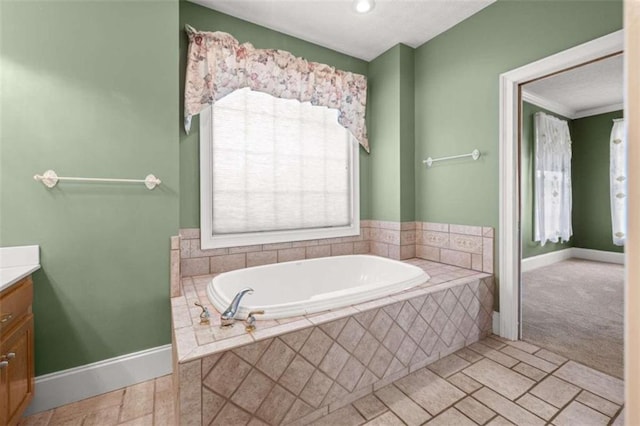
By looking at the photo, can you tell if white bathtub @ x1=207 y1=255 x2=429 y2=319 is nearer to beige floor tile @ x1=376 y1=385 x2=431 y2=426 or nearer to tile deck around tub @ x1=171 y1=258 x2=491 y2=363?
tile deck around tub @ x1=171 y1=258 x2=491 y2=363

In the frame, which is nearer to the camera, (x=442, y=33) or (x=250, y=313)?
(x=250, y=313)

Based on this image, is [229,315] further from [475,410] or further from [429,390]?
[475,410]

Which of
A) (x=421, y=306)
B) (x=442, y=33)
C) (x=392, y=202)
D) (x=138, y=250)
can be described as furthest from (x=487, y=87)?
(x=138, y=250)

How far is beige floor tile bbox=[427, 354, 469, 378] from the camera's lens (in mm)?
1808

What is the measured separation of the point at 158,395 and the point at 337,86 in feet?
9.21

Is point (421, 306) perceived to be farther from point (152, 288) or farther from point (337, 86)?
point (337, 86)

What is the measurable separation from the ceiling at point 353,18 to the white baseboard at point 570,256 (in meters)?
3.59

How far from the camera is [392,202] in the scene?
2.87 metres

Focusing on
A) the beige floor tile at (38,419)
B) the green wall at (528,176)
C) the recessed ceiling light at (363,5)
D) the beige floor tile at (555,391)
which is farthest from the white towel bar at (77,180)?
the green wall at (528,176)

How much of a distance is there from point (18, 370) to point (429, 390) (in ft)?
6.86

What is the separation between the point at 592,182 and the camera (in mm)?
4891

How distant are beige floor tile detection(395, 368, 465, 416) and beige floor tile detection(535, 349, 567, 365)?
816mm

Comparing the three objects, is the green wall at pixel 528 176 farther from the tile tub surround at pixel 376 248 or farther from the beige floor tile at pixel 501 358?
the beige floor tile at pixel 501 358

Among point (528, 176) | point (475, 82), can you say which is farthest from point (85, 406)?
point (528, 176)
